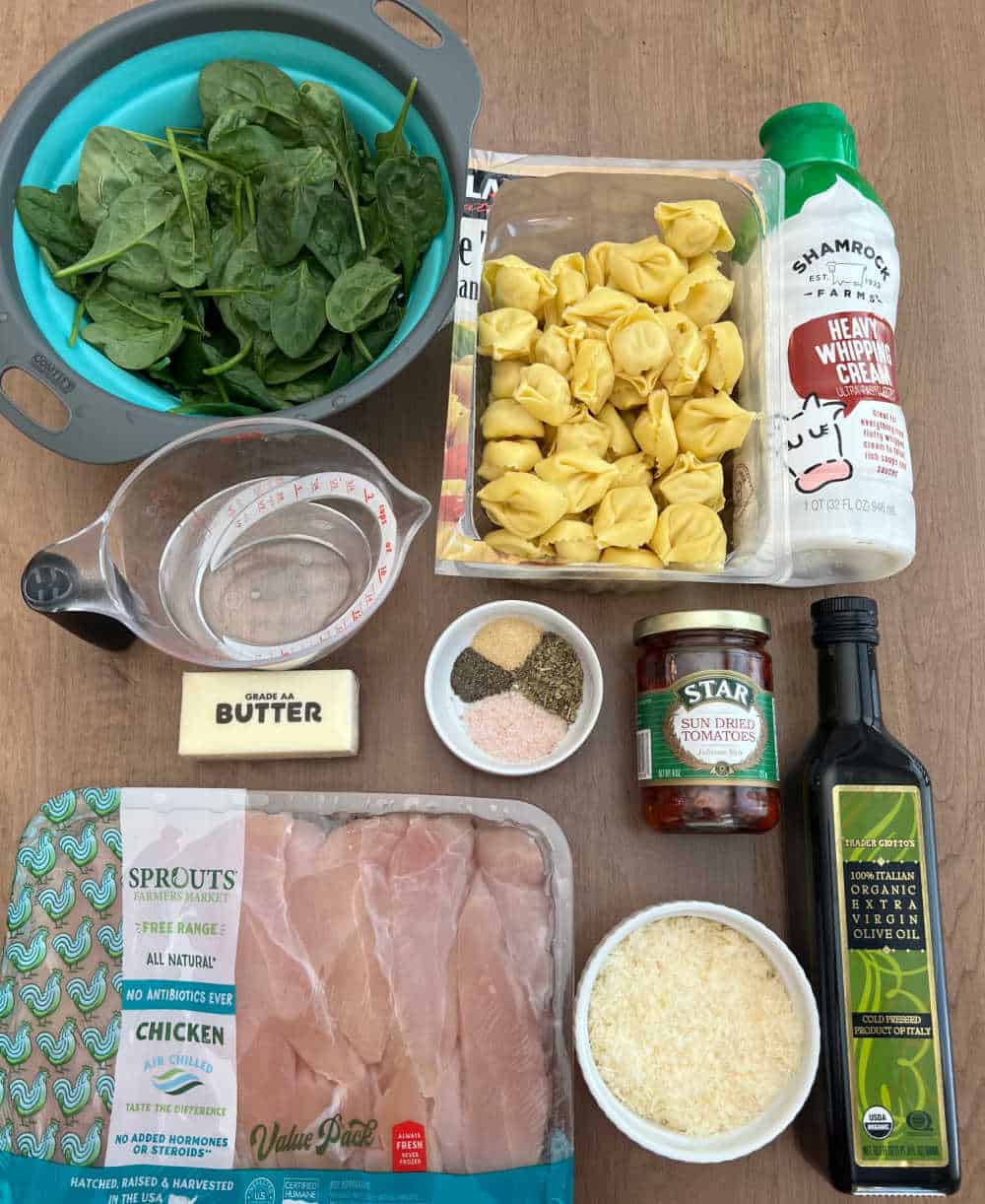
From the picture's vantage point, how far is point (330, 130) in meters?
0.81

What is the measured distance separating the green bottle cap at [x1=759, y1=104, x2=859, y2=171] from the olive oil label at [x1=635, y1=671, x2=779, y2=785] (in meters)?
0.48

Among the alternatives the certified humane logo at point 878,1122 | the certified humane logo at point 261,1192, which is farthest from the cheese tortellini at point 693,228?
the certified humane logo at point 261,1192

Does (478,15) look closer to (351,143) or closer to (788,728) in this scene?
(351,143)

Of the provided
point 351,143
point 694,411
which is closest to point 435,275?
point 351,143

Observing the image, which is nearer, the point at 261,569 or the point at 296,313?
the point at 296,313

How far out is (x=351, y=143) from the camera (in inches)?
32.6

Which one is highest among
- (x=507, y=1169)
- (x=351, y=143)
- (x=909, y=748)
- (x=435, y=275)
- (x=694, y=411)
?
(x=351, y=143)

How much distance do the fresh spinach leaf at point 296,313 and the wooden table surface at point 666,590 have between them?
130 mm

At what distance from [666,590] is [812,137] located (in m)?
0.43

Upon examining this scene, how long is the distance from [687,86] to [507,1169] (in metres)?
1.07

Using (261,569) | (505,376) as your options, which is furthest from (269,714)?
(505,376)

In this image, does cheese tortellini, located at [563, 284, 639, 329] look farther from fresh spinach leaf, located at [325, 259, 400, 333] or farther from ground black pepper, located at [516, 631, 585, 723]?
ground black pepper, located at [516, 631, 585, 723]

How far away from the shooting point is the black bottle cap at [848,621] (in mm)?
814

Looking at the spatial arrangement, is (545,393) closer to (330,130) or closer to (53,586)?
(330,130)
